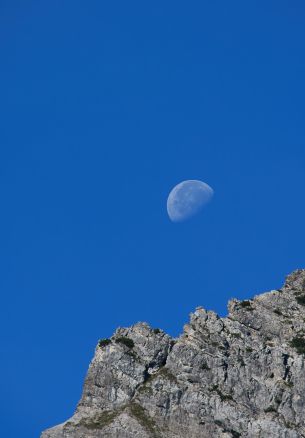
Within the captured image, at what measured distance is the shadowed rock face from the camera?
184500mm

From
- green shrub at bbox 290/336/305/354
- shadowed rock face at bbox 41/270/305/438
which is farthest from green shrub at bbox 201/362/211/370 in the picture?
green shrub at bbox 290/336/305/354

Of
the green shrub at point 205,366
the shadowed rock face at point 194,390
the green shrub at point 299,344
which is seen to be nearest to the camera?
the shadowed rock face at point 194,390

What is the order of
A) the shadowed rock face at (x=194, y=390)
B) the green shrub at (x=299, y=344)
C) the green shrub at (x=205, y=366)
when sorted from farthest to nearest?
1. the green shrub at (x=299, y=344)
2. the green shrub at (x=205, y=366)
3. the shadowed rock face at (x=194, y=390)

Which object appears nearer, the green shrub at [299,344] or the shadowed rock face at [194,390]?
the shadowed rock face at [194,390]

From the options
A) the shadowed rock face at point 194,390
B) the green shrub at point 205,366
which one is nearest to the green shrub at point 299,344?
the shadowed rock face at point 194,390

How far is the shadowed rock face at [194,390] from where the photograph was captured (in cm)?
18450

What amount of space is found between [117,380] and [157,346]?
32.8 ft

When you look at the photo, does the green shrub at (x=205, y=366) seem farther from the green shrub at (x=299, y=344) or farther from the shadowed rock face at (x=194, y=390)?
the green shrub at (x=299, y=344)

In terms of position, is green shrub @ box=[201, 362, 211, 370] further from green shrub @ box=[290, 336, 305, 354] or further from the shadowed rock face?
green shrub @ box=[290, 336, 305, 354]

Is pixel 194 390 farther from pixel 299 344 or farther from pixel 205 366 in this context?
pixel 299 344

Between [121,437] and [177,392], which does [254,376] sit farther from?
[121,437]

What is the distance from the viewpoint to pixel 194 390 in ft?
622

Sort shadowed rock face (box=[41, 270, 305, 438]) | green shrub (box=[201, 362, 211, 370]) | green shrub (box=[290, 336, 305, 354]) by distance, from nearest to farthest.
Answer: shadowed rock face (box=[41, 270, 305, 438])
green shrub (box=[201, 362, 211, 370])
green shrub (box=[290, 336, 305, 354])

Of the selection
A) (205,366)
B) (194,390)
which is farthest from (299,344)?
(194,390)
